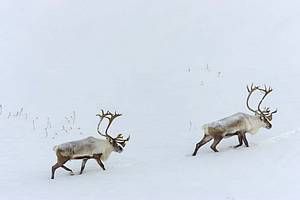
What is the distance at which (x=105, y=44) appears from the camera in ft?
73.8

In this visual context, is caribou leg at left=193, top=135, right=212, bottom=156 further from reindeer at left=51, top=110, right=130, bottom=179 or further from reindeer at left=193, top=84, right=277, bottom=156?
reindeer at left=51, top=110, right=130, bottom=179

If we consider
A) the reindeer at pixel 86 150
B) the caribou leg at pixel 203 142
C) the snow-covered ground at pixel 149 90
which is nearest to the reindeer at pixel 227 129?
the caribou leg at pixel 203 142

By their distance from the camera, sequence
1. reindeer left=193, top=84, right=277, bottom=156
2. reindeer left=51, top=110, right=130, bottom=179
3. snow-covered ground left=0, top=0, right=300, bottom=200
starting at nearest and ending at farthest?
1. snow-covered ground left=0, top=0, right=300, bottom=200
2. reindeer left=51, top=110, right=130, bottom=179
3. reindeer left=193, top=84, right=277, bottom=156

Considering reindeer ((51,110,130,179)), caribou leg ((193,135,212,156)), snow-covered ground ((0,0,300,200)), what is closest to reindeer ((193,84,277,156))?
caribou leg ((193,135,212,156))

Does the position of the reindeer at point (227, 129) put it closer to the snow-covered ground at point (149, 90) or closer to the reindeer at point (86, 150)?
the snow-covered ground at point (149, 90)

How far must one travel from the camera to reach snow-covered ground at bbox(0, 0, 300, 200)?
1020cm

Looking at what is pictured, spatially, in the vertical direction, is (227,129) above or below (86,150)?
above

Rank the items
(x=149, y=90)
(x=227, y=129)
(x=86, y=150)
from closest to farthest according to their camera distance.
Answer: (x=86, y=150), (x=227, y=129), (x=149, y=90)

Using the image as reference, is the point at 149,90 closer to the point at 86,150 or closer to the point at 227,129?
the point at 227,129

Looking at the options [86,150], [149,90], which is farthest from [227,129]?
[149,90]

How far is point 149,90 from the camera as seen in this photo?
58.1 feet

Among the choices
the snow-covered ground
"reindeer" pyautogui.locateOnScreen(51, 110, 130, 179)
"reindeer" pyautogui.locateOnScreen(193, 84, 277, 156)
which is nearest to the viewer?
the snow-covered ground

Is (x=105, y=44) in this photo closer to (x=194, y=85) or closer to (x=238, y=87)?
(x=194, y=85)

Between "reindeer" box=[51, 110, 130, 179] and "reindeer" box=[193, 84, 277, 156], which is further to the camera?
"reindeer" box=[193, 84, 277, 156]
